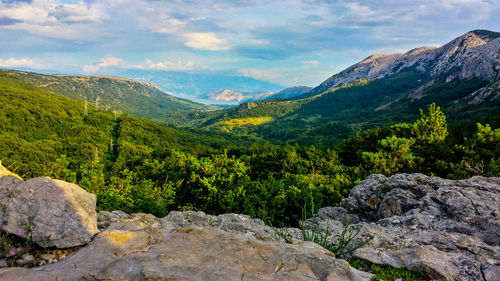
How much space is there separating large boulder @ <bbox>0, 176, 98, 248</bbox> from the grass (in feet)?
26.0

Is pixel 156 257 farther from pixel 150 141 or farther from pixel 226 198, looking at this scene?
pixel 150 141

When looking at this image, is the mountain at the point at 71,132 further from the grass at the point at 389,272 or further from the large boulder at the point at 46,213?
the grass at the point at 389,272

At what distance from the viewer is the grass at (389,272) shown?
6.27 metres

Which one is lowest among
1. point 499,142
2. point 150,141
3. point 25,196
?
point 150,141

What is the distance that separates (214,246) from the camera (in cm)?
708

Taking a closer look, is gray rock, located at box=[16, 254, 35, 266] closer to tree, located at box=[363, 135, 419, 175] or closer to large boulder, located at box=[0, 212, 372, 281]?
large boulder, located at box=[0, 212, 372, 281]

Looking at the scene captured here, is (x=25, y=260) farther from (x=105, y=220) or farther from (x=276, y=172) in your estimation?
(x=276, y=172)

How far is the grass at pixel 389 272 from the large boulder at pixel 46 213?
26.0 ft

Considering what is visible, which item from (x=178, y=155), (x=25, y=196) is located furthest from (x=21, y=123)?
(x=25, y=196)

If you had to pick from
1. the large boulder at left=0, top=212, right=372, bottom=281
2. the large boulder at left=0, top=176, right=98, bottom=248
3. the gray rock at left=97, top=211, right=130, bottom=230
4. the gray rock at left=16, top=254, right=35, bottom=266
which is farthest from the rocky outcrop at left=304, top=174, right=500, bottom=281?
the gray rock at left=16, top=254, right=35, bottom=266

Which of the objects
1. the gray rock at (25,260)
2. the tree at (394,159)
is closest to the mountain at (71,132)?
the tree at (394,159)

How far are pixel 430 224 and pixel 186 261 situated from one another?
10.3 m

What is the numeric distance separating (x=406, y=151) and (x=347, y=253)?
2095 cm

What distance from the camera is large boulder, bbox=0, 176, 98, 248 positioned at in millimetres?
6707
